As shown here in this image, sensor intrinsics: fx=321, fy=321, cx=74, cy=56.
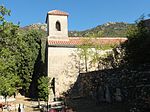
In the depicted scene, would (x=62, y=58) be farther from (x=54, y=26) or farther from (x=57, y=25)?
(x=57, y=25)

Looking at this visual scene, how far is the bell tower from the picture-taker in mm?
41375

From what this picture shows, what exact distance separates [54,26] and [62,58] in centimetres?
498

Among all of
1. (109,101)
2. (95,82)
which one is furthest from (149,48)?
(95,82)

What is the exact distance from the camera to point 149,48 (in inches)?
730

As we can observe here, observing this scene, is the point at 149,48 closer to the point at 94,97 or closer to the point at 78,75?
the point at 94,97

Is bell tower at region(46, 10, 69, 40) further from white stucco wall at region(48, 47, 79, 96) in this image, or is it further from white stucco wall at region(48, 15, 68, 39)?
white stucco wall at region(48, 47, 79, 96)

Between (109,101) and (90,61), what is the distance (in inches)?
610

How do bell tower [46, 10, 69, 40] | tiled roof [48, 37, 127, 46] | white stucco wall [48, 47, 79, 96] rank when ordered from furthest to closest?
bell tower [46, 10, 69, 40] → tiled roof [48, 37, 127, 46] → white stucco wall [48, 47, 79, 96]

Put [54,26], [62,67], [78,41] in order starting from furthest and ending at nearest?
1. [54,26]
2. [78,41]
3. [62,67]

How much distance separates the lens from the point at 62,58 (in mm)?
39125

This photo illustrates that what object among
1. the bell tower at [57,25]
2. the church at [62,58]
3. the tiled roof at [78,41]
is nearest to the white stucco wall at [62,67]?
the church at [62,58]

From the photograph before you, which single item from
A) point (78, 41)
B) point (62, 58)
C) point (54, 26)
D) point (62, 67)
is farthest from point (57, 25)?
point (62, 67)

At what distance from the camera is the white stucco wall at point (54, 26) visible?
136 ft

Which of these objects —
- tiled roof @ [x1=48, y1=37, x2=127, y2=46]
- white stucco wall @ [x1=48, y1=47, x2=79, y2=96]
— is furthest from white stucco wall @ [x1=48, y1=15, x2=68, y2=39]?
white stucco wall @ [x1=48, y1=47, x2=79, y2=96]
